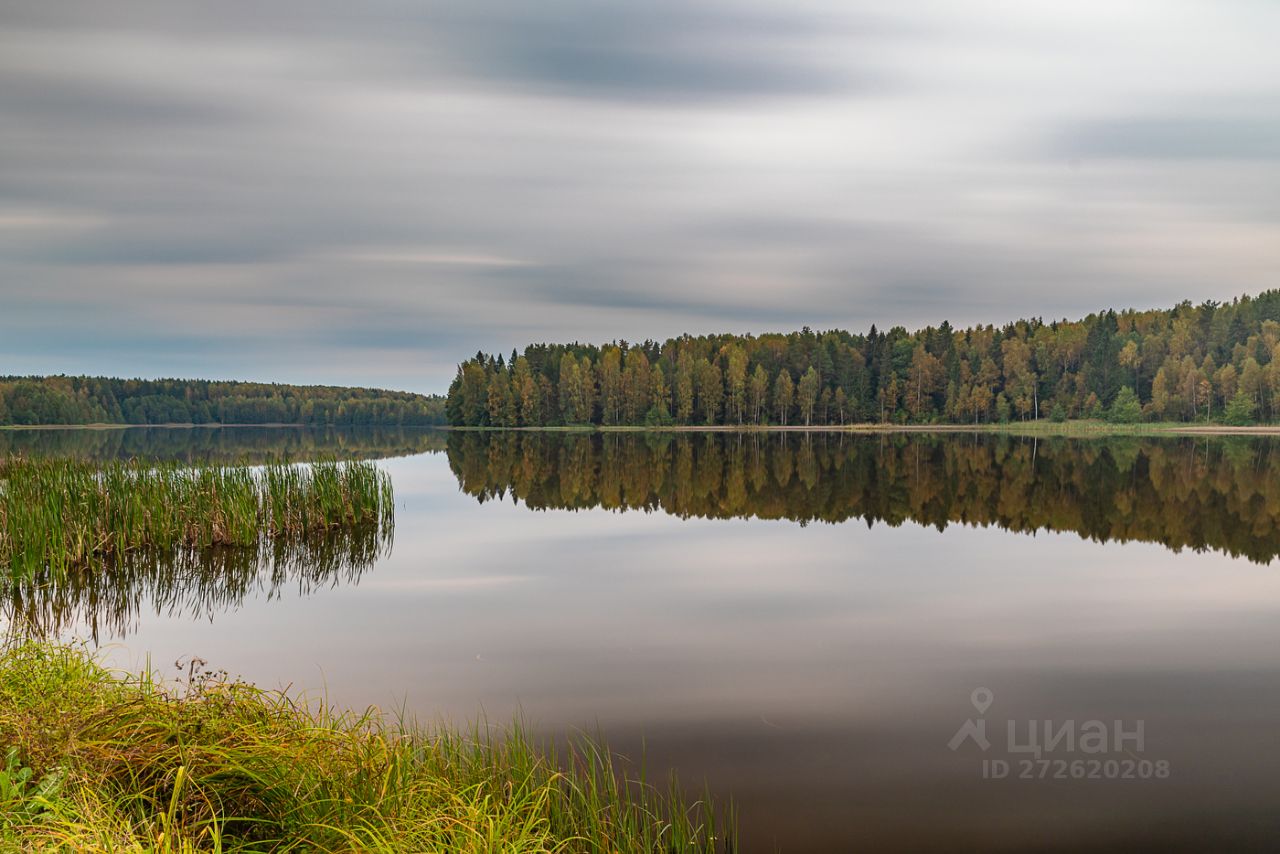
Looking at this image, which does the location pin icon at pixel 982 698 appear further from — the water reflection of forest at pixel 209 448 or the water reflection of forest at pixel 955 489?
the water reflection of forest at pixel 209 448

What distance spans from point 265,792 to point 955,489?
30685mm

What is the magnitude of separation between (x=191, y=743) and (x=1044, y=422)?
130 m

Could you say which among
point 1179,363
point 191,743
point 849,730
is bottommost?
point 849,730

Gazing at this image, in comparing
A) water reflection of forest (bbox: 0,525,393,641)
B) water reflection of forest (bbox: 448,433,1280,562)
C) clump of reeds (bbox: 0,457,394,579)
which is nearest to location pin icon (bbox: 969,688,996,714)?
water reflection of forest (bbox: 0,525,393,641)

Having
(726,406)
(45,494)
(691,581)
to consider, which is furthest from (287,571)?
(726,406)

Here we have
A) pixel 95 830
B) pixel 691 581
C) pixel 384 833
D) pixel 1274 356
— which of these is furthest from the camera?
pixel 1274 356

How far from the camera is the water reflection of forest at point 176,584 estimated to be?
42.1 ft

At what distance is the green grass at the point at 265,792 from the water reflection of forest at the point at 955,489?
1789 centimetres

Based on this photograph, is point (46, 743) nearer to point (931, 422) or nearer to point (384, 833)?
point (384, 833)

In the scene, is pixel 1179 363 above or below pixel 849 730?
above

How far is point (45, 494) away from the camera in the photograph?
54.5ft

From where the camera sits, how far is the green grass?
15.7 feet

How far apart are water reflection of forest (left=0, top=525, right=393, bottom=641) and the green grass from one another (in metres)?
6.20

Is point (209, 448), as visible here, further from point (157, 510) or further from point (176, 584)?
point (176, 584)
